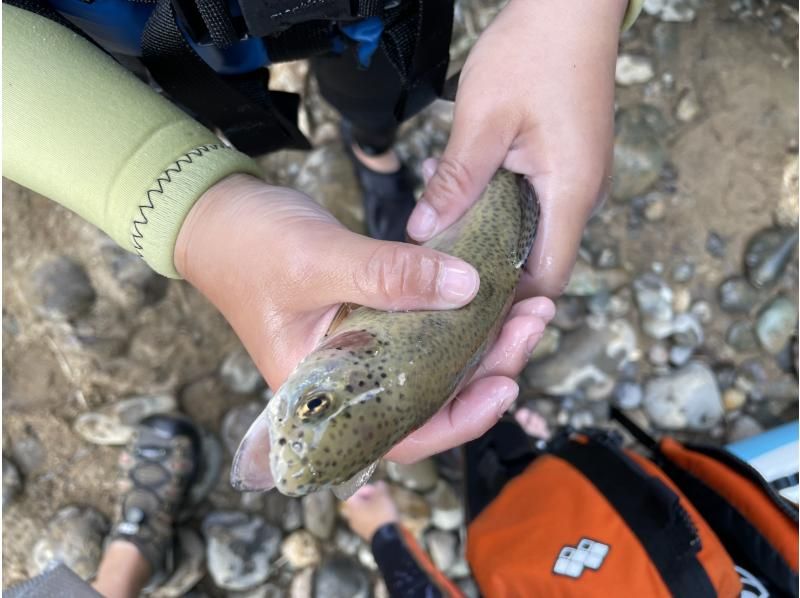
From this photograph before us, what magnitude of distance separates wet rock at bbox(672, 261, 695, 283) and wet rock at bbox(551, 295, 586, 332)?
62 cm

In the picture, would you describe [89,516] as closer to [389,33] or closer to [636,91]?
[389,33]

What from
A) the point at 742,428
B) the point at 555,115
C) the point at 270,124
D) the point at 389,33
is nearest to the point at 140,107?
the point at 270,124

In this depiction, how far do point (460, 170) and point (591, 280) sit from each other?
1839 mm

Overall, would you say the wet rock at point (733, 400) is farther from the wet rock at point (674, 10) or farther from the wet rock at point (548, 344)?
the wet rock at point (674, 10)

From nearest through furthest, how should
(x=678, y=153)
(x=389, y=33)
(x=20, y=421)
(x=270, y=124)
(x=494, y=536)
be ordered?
(x=389, y=33)
(x=270, y=124)
(x=494, y=536)
(x=20, y=421)
(x=678, y=153)

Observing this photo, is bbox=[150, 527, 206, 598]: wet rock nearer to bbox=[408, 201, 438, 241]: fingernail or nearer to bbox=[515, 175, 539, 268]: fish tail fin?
bbox=[408, 201, 438, 241]: fingernail

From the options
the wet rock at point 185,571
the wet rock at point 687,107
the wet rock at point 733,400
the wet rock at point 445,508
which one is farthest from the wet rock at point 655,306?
the wet rock at point 185,571

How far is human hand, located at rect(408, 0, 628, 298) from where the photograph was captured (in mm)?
2191

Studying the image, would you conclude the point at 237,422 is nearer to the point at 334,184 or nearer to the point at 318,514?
the point at 318,514

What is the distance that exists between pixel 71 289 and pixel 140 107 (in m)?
2.02

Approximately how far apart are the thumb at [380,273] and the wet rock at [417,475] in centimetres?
198

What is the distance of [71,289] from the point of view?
11.5 feet

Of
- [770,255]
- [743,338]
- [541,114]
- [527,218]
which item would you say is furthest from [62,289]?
[770,255]

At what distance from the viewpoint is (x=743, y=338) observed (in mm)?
3727
